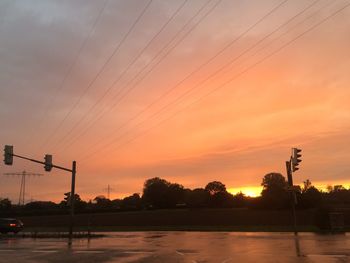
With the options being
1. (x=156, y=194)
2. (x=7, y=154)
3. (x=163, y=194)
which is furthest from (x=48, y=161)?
(x=156, y=194)

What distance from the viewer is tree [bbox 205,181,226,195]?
17252 centimetres

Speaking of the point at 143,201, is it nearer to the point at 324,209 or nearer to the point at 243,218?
the point at 243,218

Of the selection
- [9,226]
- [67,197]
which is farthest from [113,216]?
[67,197]

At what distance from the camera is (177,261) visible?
18.4 metres

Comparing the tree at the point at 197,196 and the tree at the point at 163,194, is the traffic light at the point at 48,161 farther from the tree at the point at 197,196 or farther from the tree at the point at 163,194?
the tree at the point at 197,196

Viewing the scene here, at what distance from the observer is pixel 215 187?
174 meters

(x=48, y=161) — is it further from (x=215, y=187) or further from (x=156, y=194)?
(x=215, y=187)

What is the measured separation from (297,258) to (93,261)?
310 inches

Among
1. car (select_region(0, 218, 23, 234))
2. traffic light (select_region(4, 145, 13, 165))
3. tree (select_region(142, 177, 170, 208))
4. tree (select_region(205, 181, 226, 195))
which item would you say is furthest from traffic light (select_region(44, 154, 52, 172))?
tree (select_region(205, 181, 226, 195))

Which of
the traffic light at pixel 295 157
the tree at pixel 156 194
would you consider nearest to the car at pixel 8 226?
the traffic light at pixel 295 157

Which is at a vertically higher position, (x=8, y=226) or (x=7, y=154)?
(x=7, y=154)

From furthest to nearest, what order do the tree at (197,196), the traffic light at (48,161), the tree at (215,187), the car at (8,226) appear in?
the tree at (215,187)
the tree at (197,196)
the car at (8,226)
the traffic light at (48,161)

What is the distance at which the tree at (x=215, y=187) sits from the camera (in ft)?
566

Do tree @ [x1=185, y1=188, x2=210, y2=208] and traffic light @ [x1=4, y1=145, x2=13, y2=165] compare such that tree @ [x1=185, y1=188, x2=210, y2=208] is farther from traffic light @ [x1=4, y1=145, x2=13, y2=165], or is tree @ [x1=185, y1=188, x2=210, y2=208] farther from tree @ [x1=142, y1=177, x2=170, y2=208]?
traffic light @ [x1=4, y1=145, x2=13, y2=165]
